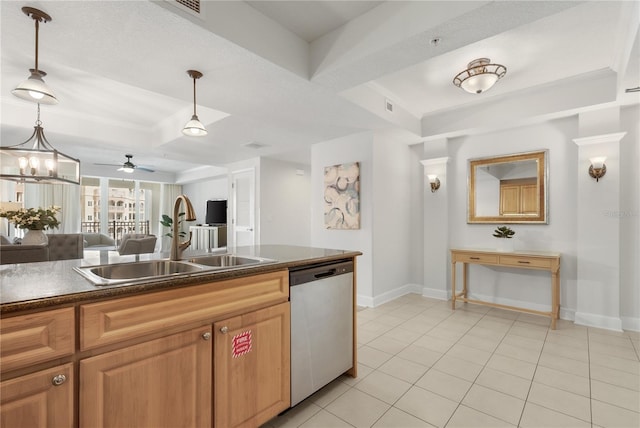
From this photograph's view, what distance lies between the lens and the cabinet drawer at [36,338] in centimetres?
87

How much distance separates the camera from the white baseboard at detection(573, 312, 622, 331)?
3047 mm

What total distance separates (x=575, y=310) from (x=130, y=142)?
647cm

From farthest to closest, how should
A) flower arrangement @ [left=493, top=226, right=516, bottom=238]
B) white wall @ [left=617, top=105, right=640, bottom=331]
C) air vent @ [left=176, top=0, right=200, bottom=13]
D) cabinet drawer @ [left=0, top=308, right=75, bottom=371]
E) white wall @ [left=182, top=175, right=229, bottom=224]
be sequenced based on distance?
white wall @ [left=182, top=175, right=229, bottom=224], flower arrangement @ [left=493, top=226, right=516, bottom=238], white wall @ [left=617, top=105, right=640, bottom=331], air vent @ [left=176, top=0, right=200, bottom=13], cabinet drawer @ [left=0, top=308, right=75, bottom=371]

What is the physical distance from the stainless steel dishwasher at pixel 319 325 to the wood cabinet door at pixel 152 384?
0.56m

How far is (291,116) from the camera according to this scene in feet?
11.0

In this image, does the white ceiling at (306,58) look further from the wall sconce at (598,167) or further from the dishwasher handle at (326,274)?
the dishwasher handle at (326,274)

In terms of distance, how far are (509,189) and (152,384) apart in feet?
13.9

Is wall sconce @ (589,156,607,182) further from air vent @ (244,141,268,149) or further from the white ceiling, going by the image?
air vent @ (244,141,268,149)

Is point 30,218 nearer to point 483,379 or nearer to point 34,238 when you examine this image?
point 34,238

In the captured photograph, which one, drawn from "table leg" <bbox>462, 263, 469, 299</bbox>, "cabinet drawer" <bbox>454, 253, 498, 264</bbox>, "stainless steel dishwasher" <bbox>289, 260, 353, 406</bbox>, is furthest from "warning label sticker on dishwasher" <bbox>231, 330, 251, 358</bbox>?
"table leg" <bbox>462, 263, 469, 299</bbox>

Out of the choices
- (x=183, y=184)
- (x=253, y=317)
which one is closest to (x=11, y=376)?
(x=253, y=317)

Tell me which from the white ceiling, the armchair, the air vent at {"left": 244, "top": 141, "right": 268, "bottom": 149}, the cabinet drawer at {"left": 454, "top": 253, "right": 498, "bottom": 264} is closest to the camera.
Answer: the white ceiling

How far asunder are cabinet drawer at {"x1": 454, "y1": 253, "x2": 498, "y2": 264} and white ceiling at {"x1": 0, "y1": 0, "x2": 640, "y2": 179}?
1706 millimetres

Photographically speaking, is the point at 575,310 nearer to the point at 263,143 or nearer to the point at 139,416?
the point at 139,416
